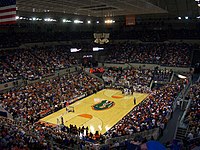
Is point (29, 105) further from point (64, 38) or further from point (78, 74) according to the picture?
point (64, 38)

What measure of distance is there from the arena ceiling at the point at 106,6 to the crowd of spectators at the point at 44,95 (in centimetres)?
1015

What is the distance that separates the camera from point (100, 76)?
40031mm

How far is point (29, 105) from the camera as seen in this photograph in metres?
24.8

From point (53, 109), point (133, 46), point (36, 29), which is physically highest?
point (36, 29)

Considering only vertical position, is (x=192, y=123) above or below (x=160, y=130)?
above

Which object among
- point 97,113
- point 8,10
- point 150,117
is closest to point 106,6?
point 97,113

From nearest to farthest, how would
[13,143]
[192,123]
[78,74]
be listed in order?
[13,143]
[192,123]
[78,74]

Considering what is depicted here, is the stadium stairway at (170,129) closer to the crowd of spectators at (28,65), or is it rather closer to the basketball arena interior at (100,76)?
the basketball arena interior at (100,76)

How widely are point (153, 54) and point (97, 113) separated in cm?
2044

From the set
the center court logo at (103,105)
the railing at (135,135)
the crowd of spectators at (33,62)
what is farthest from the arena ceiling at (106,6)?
the railing at (135,135)

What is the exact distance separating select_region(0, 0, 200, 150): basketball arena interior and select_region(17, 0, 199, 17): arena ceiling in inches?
4.0

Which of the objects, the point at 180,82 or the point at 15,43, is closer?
the point at 180,82

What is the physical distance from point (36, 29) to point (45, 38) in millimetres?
2288

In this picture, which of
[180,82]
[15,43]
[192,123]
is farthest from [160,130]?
Result: [15,43]
